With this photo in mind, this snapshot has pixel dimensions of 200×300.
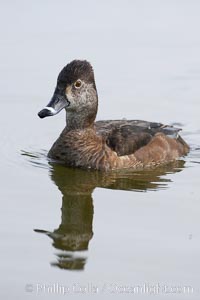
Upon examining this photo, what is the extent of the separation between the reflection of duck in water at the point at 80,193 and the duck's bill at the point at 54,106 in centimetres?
69

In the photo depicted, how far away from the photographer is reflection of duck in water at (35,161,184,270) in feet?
29.8

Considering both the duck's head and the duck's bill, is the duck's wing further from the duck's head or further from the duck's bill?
the duck's bill

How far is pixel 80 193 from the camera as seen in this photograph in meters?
11.2

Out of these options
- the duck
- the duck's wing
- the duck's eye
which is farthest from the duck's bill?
the duck's wing

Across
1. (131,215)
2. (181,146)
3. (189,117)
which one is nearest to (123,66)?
(189,117)

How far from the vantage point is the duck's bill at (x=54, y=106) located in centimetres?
1221

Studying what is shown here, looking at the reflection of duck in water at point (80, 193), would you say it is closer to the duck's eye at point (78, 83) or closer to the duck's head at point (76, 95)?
the duck's head at point (76, 95)

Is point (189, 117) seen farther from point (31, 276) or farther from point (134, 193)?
point (31, 276)

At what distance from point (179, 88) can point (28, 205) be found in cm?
604

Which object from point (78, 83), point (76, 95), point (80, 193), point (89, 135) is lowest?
point (80, 193)

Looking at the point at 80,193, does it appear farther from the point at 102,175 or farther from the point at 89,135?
the point at 89,135

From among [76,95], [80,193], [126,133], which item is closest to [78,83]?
[76,95]

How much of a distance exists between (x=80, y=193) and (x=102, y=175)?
1015mm

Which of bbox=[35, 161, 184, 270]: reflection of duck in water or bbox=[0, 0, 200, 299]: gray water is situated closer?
bbox=[0, 0, 200, 299]: gray water
